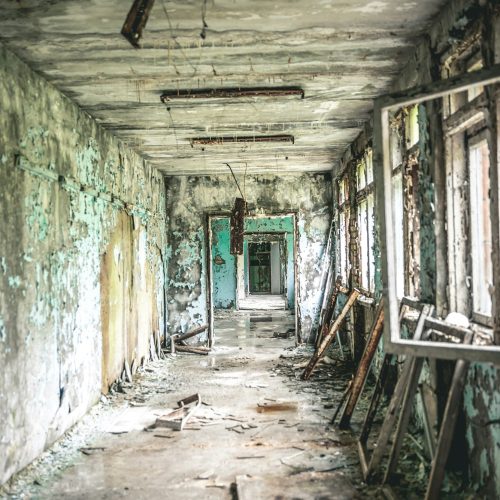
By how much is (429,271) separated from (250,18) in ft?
7.31

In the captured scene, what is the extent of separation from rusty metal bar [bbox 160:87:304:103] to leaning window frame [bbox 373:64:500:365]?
2.42 metres

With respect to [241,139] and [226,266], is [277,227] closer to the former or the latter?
[226,266]

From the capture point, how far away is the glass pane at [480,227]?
318cm

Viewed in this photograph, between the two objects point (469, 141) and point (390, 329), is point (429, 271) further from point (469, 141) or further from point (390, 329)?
point (390, 329)

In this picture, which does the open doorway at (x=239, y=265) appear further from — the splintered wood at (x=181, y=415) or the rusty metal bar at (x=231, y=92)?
the rusty metal bar at (x=231, y=92)

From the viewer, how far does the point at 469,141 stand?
3.34 meters

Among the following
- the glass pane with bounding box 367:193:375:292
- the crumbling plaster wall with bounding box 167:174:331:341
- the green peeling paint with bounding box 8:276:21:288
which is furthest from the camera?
the crumbling plaster wall with bounding box 167:174:331:341

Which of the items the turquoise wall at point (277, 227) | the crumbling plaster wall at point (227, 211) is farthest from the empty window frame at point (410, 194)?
the turquoise wall at point (277, 227)

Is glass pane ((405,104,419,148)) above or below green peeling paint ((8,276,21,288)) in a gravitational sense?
above

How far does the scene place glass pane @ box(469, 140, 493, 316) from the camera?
318 centimetres

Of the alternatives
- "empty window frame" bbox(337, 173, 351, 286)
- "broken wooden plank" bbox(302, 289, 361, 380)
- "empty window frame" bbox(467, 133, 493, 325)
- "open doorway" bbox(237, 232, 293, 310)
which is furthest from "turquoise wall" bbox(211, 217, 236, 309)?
"empty window frame" bbox(467, 133, 493, 325)

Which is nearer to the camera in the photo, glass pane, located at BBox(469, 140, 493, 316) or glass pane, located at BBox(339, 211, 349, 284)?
glass pane, located at BBox(469, 140, 493, 316)

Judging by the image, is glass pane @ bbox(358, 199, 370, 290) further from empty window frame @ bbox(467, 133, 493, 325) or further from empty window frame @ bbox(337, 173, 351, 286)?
empty window frame @ bbox(467, 133, 493, 325)

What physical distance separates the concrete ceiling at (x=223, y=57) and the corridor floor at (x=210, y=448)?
3.26 m
